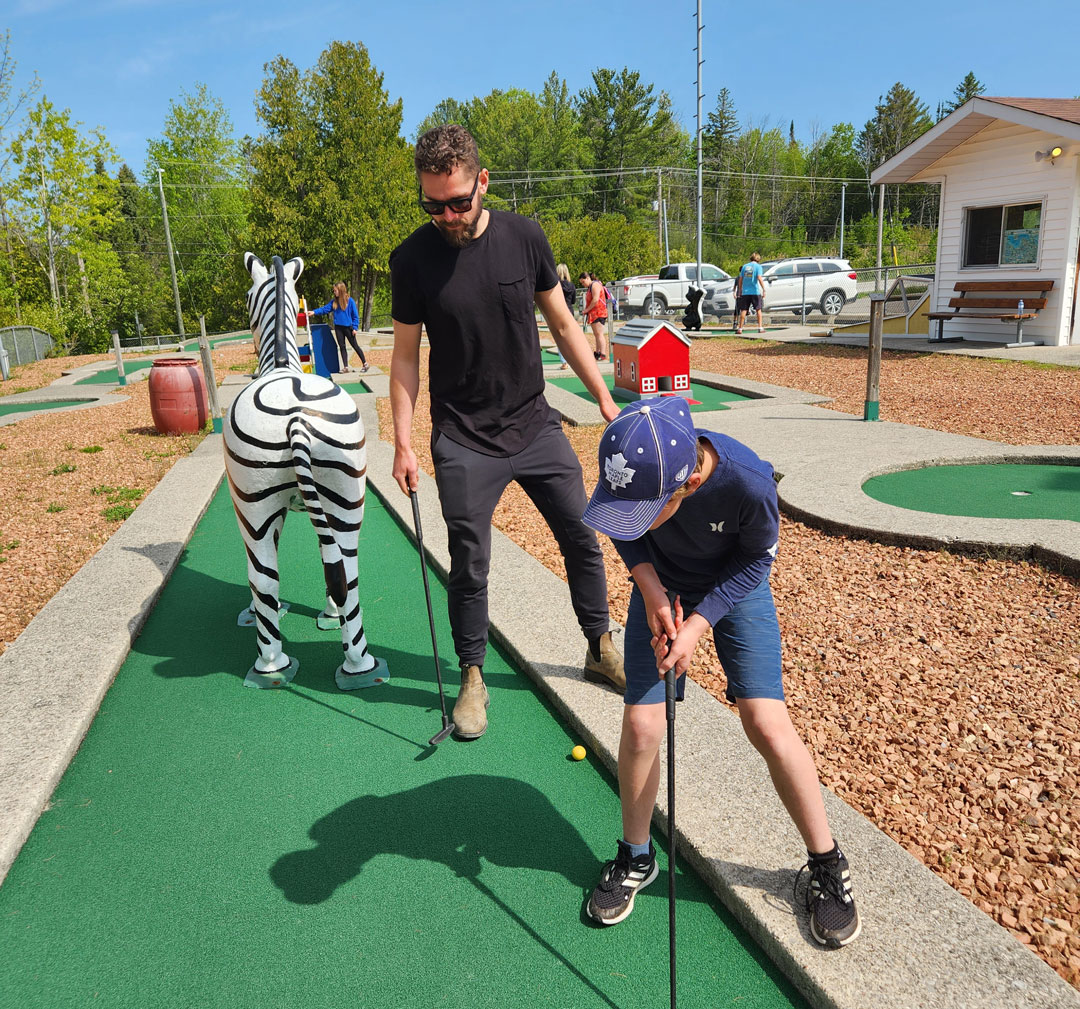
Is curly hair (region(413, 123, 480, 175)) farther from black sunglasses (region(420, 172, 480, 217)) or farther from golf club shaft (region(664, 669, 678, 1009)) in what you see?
golf club shaft (region(664, 669, 678, 1009))

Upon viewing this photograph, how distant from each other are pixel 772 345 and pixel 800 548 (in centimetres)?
1409

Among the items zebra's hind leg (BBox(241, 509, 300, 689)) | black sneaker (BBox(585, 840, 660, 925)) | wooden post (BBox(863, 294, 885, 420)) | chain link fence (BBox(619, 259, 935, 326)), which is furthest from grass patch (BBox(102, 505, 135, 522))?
chain link fence (BBox(619, 259, 935, 326))

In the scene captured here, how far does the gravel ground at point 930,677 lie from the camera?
2.62m

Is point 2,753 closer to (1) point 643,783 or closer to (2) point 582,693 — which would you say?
(2) point 582,693

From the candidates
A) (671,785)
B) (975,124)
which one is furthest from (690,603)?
(975,124)

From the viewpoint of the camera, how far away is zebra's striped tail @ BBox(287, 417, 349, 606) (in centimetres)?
368

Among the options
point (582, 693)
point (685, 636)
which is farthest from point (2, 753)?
point (685, 636)

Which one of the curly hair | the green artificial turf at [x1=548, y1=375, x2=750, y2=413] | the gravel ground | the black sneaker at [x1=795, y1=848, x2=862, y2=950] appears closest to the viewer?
the black sneaker at [x1=795, y1=848, x2=862, y2=950]

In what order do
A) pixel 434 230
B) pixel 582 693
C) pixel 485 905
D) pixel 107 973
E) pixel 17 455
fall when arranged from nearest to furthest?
pixel 107 973, pixel 485 905, pixel 434 230, pixel 582 693, pixel 17 455

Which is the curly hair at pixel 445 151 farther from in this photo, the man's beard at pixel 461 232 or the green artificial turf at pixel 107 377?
the green artificial turf at pixel 107 377

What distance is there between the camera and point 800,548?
5574mm

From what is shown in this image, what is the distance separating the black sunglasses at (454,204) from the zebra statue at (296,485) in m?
1.07

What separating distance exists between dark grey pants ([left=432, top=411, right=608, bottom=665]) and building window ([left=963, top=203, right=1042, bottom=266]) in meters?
15.4

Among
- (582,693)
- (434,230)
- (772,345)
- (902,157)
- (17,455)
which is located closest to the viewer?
(434,230)
